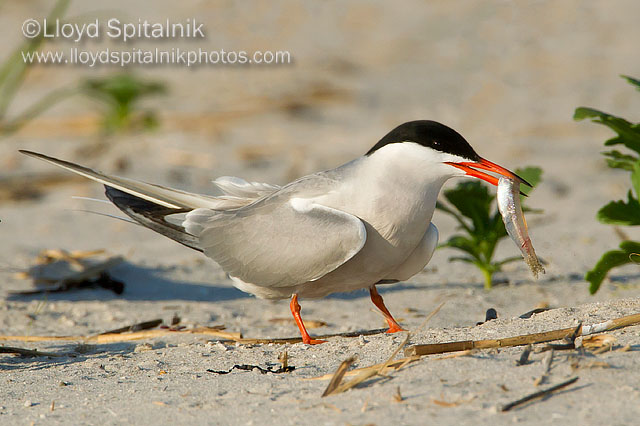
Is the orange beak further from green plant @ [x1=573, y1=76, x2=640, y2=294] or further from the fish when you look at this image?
green plant @ [x1=573, y1=76, x2=640, y2=294]

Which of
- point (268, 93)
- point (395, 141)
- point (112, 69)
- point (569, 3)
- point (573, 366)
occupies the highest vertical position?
point (569, 3)

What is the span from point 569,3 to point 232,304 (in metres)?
10.6

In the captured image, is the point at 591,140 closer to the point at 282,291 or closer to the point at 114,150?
the point at 114,150

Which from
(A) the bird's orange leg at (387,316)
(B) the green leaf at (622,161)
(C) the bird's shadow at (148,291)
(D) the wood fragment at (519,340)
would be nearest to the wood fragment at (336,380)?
(D) the wood fragment at (519,340)

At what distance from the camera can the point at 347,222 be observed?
3303 mm

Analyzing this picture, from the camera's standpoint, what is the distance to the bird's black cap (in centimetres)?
328

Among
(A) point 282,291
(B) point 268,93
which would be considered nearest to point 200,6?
(B) point 268,93

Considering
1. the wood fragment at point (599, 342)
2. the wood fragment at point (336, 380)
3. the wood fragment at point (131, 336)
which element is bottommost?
the wood fragment at point (336, 380)

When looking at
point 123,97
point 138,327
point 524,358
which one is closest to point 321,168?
point 123,97

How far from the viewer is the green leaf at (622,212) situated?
3.67m

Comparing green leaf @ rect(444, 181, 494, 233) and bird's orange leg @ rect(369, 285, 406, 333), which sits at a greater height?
green leaf @ rect(444, 181, 494, 233)

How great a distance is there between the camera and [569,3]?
44.1 ft

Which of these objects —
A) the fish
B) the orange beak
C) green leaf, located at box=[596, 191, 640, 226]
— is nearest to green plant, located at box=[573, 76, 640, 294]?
green leaf, located at box=[596, 191, 640, 226]

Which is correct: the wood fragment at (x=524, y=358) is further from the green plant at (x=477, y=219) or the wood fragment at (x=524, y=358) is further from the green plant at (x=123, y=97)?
the green plant at (x=123, y=97)
